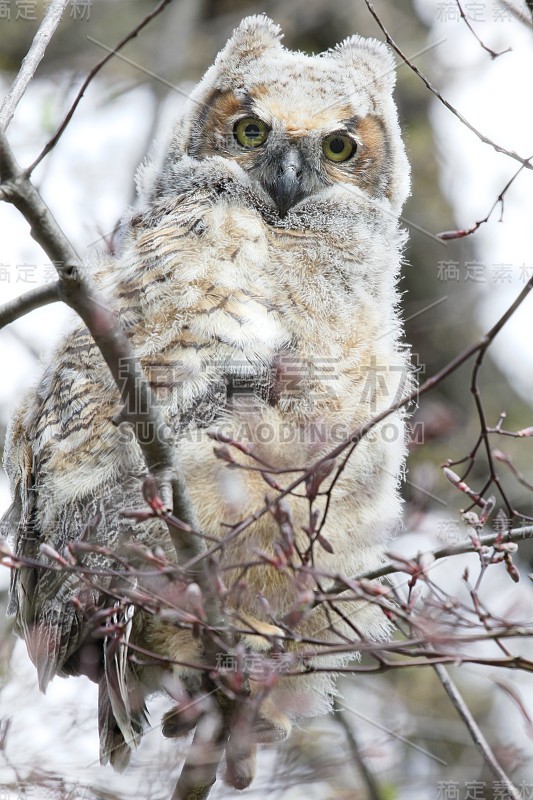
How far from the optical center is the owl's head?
127 inches

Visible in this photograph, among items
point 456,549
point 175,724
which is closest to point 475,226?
point 456,549

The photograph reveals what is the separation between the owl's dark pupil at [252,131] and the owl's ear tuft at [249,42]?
0.39 meters

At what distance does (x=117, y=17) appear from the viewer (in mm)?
6207

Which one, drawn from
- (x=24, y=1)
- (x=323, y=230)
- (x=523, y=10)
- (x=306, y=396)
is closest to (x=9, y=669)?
(x=306, y=396)

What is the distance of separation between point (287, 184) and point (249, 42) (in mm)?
793

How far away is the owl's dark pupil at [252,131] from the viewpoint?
3312 mm

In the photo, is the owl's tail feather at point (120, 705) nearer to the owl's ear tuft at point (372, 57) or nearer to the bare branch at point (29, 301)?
the bare branch at point (29, 301)

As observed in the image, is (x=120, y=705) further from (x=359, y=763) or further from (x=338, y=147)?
(x=338, y=147)

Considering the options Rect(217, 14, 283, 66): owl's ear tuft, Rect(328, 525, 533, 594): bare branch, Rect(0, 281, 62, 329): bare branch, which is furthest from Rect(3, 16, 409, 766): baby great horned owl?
Rect(0, 281, 62, 329): bare branch

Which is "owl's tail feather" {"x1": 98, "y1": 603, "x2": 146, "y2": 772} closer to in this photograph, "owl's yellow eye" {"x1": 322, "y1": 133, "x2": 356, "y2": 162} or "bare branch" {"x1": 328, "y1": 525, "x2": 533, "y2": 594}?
"bare branch" {"x1": 328, "y1": 525, "x2": 533, "y2": 594}

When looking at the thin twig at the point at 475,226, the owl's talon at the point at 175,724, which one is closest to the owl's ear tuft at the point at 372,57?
the thin twig at the point at 475,226

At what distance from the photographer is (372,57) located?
3.71 m

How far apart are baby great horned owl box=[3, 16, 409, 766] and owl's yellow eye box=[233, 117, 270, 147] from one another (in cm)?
7

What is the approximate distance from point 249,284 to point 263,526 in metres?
0.71
